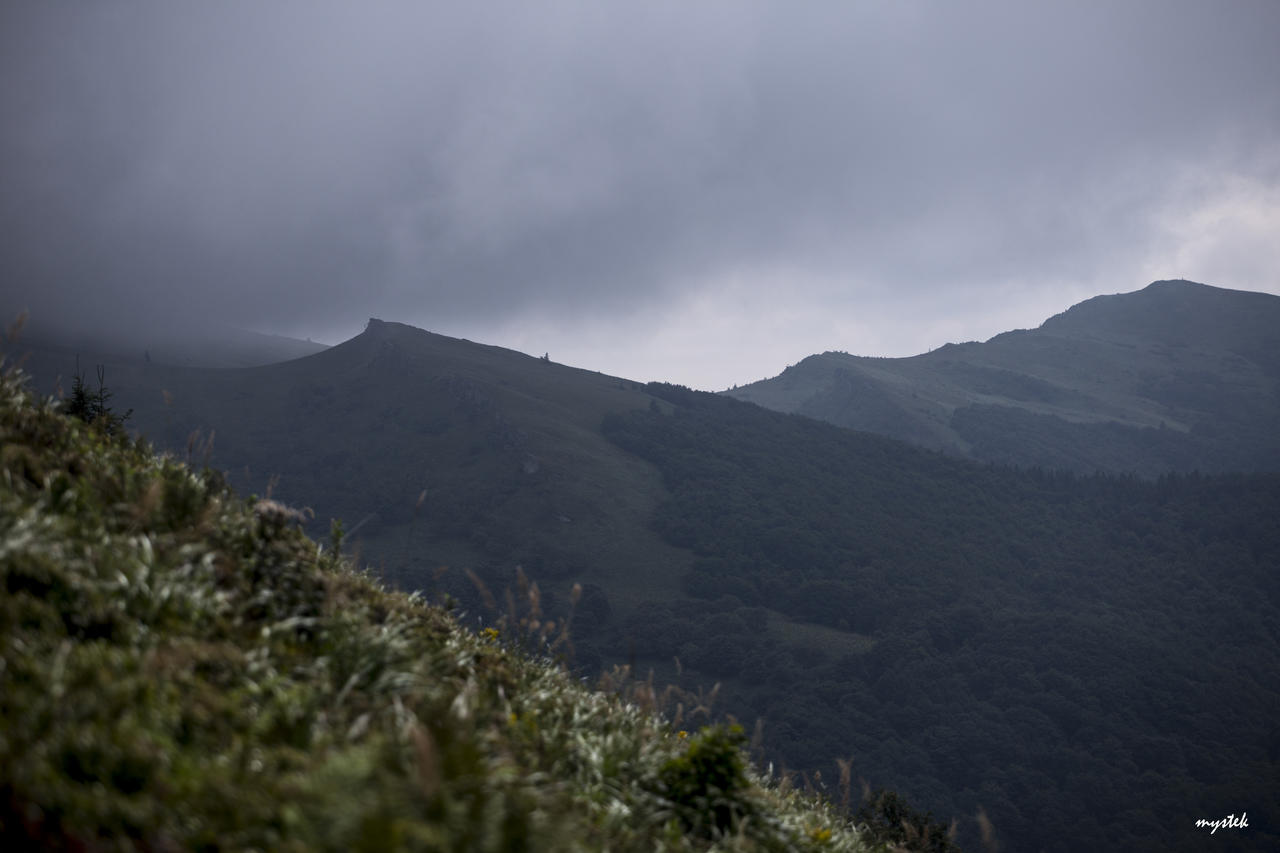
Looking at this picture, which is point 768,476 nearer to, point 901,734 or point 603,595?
point 603,595

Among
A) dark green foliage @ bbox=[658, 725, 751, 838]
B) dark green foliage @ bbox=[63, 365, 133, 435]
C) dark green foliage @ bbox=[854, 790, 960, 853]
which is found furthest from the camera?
dark green foliage @ bbox=[854, 790, 960, 853]

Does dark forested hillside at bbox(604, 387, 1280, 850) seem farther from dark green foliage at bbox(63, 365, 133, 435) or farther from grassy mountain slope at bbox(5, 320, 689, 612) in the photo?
dark green foliage at bbox(63, 365, 133, 435)

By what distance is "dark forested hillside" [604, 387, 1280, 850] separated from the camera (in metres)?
97.5

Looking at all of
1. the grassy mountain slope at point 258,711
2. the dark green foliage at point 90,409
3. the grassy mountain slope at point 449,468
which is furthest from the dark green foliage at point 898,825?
the grassy mountain slope at point 449,468

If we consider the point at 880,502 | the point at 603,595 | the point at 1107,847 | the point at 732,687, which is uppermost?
the point at 880,502

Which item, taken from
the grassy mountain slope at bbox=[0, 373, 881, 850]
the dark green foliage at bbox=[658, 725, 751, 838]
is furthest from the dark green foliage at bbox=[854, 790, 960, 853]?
the dark green foliage at bbox=[658, 725, 751, 838]

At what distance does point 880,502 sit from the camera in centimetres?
18288

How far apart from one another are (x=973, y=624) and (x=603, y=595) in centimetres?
6378

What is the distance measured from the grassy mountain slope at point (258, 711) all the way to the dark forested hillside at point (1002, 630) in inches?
3755

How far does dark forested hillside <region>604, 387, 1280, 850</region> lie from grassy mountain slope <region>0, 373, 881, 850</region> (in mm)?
95370

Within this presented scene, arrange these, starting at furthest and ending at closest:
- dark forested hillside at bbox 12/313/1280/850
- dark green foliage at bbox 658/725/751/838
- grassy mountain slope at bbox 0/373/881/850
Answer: dark forested hillside at bbox 12/313/1280/850 < dark green foliage at bbox 658/725/751/838 < grassy mountain slope at bbox 0/373/881/850

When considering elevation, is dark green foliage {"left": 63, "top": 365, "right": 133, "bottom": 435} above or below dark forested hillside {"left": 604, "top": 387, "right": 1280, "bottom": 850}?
above

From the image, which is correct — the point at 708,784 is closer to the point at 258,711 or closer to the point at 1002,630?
the point at 258,711

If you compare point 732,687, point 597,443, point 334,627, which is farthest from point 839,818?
point 597,443
